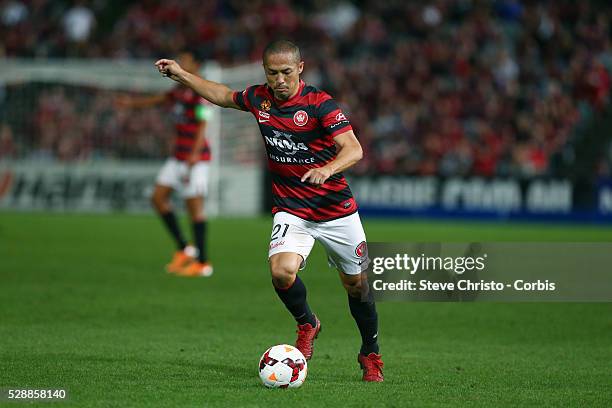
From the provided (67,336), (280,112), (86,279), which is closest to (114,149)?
(86,279)

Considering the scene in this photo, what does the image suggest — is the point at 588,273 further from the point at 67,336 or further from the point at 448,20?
the point at 448,20

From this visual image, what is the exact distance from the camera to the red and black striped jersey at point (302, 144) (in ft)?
22.0

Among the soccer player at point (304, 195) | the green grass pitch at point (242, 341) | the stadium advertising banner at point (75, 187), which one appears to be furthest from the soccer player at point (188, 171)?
the stadium advertising banner at point (75, 187)

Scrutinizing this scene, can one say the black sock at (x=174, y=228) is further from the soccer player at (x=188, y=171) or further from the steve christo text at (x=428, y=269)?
the steve christo text at (x=428, y=269)

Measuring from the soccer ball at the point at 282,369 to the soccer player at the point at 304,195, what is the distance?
0.52 meters

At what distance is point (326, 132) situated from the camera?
673 centimetres

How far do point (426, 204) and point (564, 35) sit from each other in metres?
6.19

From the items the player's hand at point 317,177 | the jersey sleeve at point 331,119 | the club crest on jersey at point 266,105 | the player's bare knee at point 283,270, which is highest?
the club crest on jersey at point 266,105

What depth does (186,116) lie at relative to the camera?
13.2m

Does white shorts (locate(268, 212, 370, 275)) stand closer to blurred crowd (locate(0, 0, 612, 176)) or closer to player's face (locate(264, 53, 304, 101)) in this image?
player's face (locate(264, 53, 304, 101))

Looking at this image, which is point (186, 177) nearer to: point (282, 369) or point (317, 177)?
point (282, 369)

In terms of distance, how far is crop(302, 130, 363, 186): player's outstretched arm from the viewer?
6.02 meters

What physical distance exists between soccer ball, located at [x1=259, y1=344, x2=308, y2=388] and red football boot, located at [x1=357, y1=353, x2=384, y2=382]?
1.56 feet

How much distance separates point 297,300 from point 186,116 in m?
6.50
